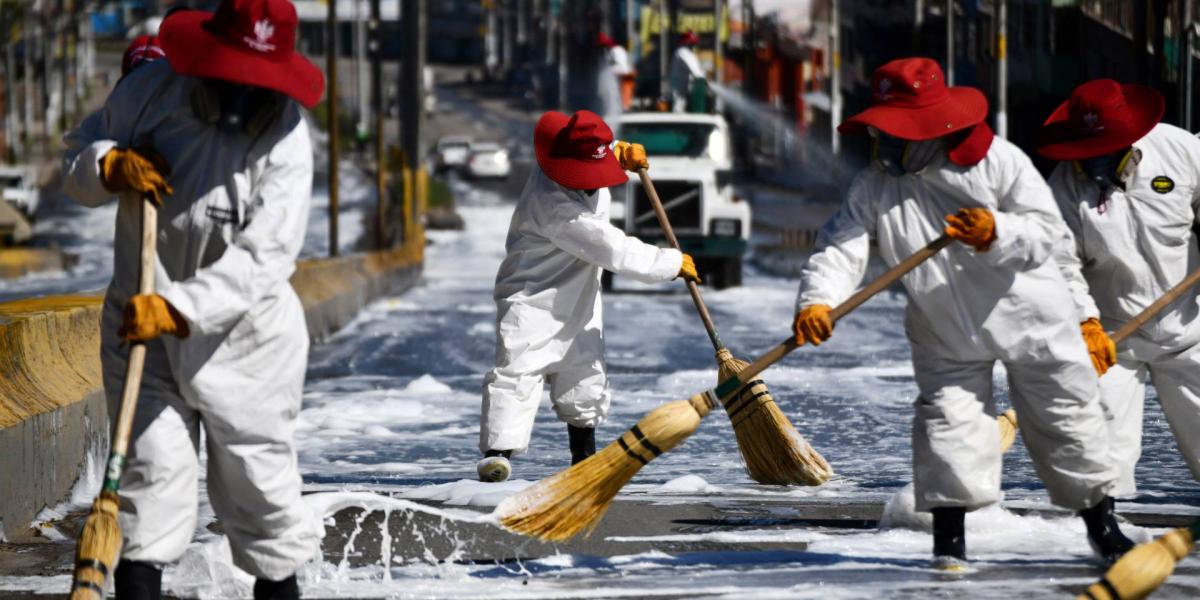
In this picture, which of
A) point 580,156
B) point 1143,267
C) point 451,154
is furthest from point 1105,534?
point 451,154

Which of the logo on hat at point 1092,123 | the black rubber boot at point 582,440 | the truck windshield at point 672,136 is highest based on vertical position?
the logo on hat at point 1092,123

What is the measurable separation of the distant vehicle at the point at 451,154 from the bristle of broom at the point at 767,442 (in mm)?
63354

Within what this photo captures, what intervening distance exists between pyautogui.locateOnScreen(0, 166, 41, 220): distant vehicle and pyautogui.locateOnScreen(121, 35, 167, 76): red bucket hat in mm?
45257

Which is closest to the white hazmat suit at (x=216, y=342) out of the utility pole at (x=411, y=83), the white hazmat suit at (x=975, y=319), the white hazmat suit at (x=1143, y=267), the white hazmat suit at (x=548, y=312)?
the white hazmat suit at (x=975, y=319)

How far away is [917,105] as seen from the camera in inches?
259

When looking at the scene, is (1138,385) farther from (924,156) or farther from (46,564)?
(46,564)

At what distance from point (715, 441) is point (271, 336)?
5839 millimetres

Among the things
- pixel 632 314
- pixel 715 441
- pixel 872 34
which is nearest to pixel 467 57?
pixel 872 34

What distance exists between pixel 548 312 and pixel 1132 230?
8.02 feet

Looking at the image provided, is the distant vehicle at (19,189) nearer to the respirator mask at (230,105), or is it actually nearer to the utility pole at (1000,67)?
the utility pole at (1000,67)

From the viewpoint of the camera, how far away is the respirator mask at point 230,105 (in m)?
5.51

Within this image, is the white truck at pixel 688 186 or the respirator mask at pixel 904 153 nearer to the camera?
the respirator mask at pixel 904 153

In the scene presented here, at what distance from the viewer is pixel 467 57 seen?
13262 cm

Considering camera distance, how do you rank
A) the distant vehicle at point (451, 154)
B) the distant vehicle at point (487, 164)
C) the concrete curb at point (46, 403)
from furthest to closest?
the distant vehicle at point (451, 154)
the distant vehicle at point (487, 164)
the concrete curb at point (46, 403)
